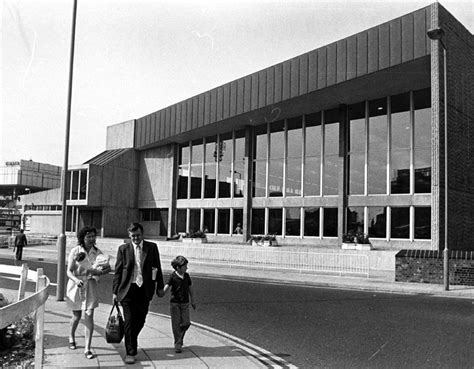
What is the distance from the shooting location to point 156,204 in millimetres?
38125

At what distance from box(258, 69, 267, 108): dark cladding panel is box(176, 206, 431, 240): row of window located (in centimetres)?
683

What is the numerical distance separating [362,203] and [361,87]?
245 inches

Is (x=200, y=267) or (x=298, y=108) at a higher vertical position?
(x=298, y=108)

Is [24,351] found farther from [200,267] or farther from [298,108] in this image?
[298,108]

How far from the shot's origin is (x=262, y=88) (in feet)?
88.9

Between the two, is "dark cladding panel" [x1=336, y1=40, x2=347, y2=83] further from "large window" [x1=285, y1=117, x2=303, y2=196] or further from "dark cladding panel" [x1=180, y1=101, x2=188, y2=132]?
"dark cladding panel" [x1=180, y1=101, x2=188, y2=132]

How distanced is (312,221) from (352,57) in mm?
9979

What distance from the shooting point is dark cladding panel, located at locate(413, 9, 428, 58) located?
20078mm

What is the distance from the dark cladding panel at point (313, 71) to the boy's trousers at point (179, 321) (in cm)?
1895

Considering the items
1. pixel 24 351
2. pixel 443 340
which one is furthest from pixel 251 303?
pixel 24 351

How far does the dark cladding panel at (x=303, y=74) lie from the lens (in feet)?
80.3

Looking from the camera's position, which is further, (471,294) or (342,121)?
(342,121)

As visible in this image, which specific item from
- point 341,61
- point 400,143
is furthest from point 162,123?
point 400,143

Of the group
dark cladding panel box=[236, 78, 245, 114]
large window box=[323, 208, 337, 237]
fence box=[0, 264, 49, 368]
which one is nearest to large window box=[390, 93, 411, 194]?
large window box=[323, 208, 337, 237]
